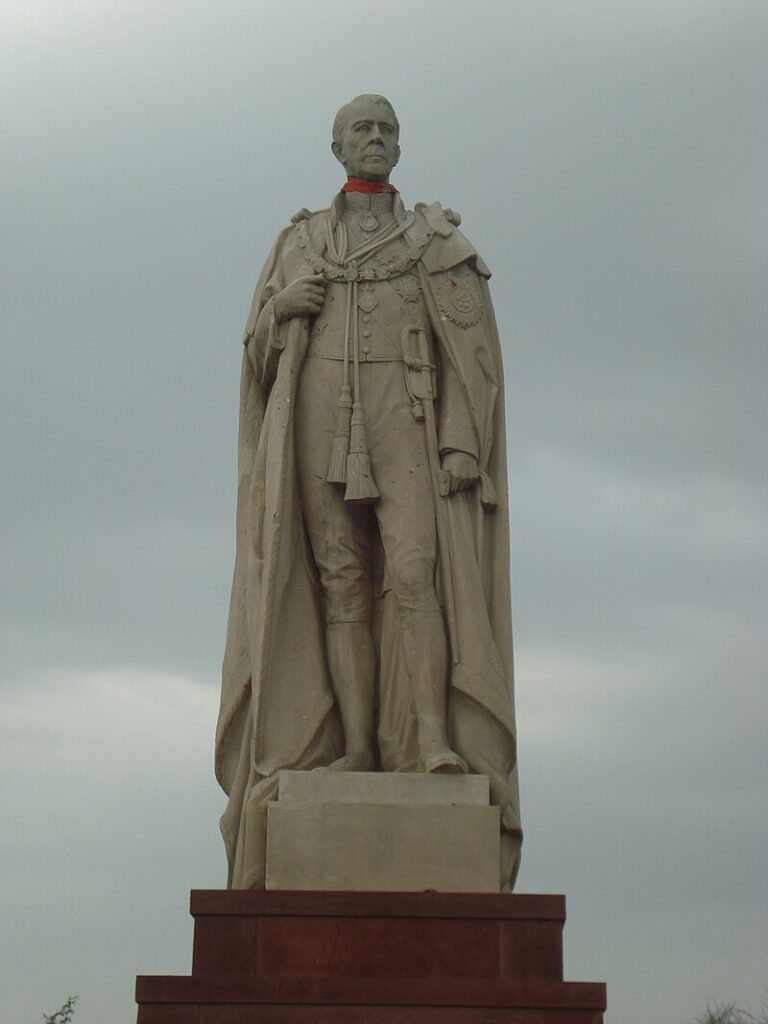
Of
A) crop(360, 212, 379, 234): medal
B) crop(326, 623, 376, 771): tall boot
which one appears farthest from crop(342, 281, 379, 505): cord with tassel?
crop(360, 212, 379, 234): medal

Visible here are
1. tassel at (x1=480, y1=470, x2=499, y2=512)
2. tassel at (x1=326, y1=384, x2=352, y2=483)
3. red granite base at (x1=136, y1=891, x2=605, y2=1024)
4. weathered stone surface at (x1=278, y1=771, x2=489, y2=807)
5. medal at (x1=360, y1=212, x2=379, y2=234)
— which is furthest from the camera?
medal at (x1=360, y1=212, x2=379, y2=234)

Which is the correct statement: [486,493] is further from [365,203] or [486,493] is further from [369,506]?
[365,203]

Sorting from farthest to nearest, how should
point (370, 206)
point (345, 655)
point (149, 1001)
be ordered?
point (370, 206) < point (345, 655) < point (149, 1001)

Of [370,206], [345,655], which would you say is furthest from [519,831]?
[370,206]

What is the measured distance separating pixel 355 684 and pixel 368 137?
3694 mm

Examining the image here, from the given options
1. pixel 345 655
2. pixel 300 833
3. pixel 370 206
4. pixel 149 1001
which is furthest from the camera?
pixel 370 206

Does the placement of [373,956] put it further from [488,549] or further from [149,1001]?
[488,549]

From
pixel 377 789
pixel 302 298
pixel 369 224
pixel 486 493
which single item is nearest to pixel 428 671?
pixel 377 789

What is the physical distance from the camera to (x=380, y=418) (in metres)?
12.1

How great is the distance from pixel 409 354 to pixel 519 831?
3.14m

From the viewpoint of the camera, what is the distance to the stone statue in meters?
11.7

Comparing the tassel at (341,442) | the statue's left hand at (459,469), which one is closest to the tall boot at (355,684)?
the tassel at (341,442)

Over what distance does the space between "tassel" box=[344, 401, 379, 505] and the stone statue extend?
0.02 meters

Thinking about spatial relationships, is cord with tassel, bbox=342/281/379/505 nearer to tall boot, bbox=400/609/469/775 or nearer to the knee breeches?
the knee breeches
